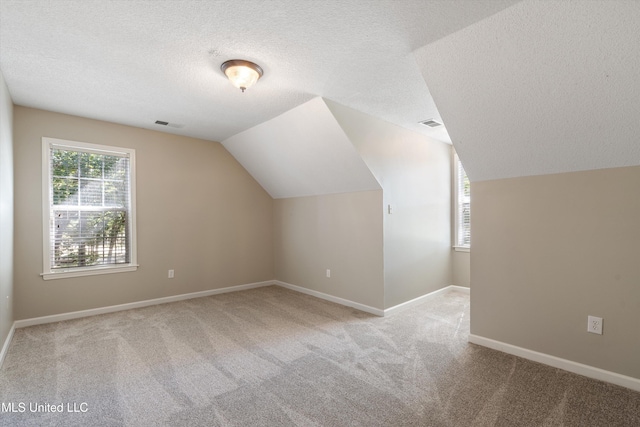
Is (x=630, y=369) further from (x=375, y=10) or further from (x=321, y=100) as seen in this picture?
(x=321, y=100)

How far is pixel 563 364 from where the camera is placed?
7.95ft

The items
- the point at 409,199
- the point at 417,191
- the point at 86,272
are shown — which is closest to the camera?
the point at 86,272

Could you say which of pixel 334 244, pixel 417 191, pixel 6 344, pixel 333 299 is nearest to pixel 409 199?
pixel 417 191

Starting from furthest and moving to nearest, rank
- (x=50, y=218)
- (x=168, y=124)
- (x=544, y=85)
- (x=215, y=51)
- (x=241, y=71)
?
(x=168, y=124)
(x=50, y=218)
(x=241, y=71)
(x=215, y=51)
(x=544, y=85)

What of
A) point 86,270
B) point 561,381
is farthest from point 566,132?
point 86,270

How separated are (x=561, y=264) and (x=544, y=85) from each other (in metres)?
1.44

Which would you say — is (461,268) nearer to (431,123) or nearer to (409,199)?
(409,199)

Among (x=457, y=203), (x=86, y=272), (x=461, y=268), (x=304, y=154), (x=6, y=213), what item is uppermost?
(x=304, y=154)

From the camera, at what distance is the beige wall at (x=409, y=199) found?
3.67 m

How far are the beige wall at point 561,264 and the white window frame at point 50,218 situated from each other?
4180 mm

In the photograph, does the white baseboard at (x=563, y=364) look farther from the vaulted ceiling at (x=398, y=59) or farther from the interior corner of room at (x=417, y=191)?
the vaulted ceiling at (x=398, y=59)

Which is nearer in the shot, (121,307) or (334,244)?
(121,307)

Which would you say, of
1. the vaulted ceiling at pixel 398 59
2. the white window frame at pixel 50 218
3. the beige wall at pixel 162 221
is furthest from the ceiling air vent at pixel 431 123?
the white window frame at pixel 50 218

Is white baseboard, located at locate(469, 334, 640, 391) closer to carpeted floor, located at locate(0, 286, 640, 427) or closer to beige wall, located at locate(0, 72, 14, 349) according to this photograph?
carpeted floor, located at locate(0, 286, 640, 427)
